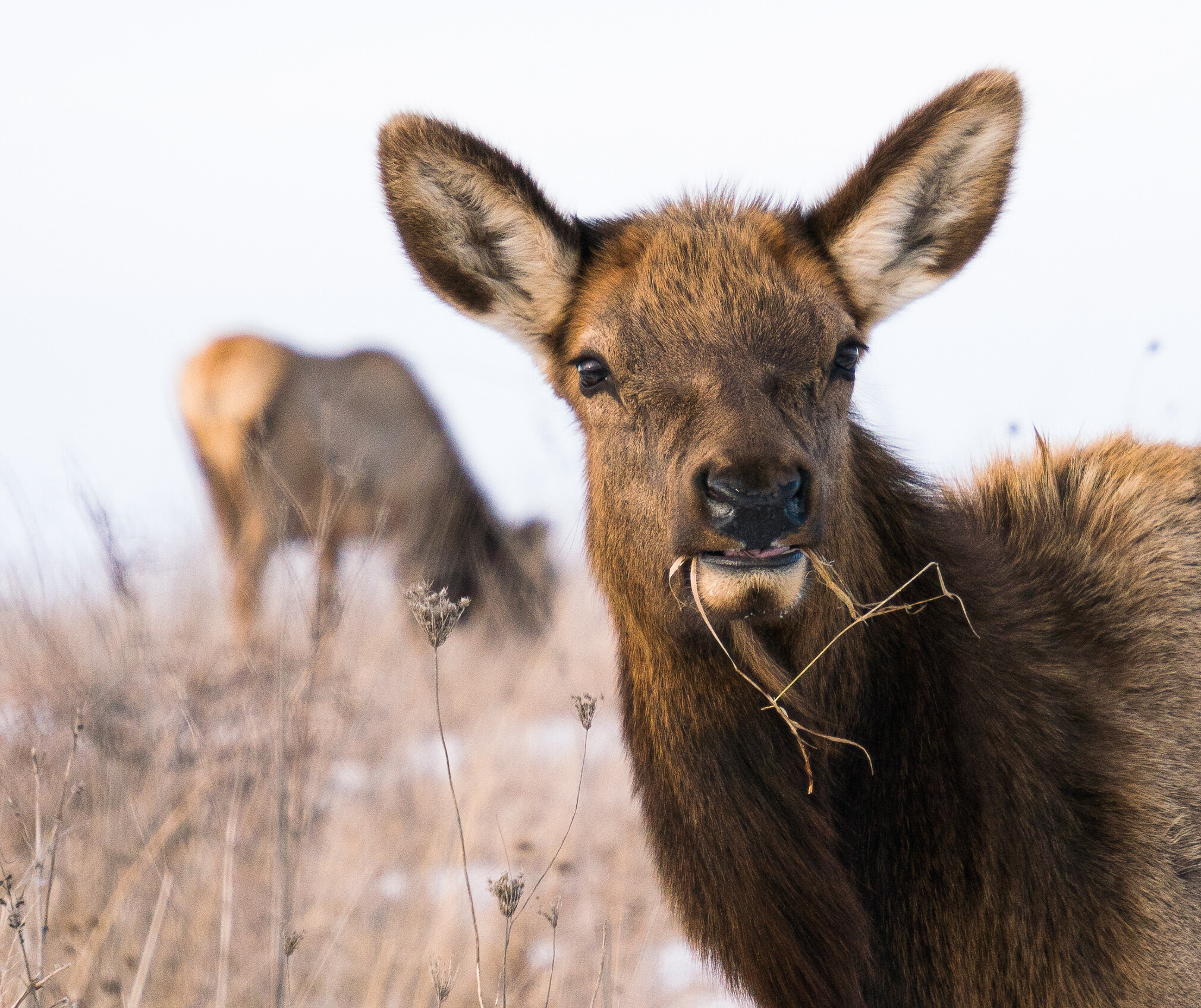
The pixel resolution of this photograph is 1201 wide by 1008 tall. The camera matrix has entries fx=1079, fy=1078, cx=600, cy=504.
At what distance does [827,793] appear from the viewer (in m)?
2.80

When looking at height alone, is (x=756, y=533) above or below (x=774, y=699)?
above

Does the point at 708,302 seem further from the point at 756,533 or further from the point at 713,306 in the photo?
the point at 756,533

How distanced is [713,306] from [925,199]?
3.08 ft

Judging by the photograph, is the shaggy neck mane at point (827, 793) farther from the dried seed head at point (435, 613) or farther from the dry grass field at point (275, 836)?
the dry grass field at point (275, 836)

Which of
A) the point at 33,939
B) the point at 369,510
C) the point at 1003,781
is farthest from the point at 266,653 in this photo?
the point at 369,510

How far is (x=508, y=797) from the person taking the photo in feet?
20.5

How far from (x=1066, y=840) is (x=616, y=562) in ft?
4.54

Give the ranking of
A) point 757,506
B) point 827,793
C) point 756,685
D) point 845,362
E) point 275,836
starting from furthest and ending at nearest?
point 275,836
point 845,362
point 827,793
point 756,685
point 757,506

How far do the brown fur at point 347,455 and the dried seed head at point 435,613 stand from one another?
7.66 meters

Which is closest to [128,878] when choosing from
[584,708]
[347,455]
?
[584,708]

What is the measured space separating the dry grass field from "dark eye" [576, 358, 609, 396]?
110 centimetres

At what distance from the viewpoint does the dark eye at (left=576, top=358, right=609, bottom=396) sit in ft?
10.0

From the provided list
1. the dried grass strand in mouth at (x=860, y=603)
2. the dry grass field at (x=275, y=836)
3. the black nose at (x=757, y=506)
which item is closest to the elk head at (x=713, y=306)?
the black nose at (x=757, y=506)

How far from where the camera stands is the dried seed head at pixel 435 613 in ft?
9.19
